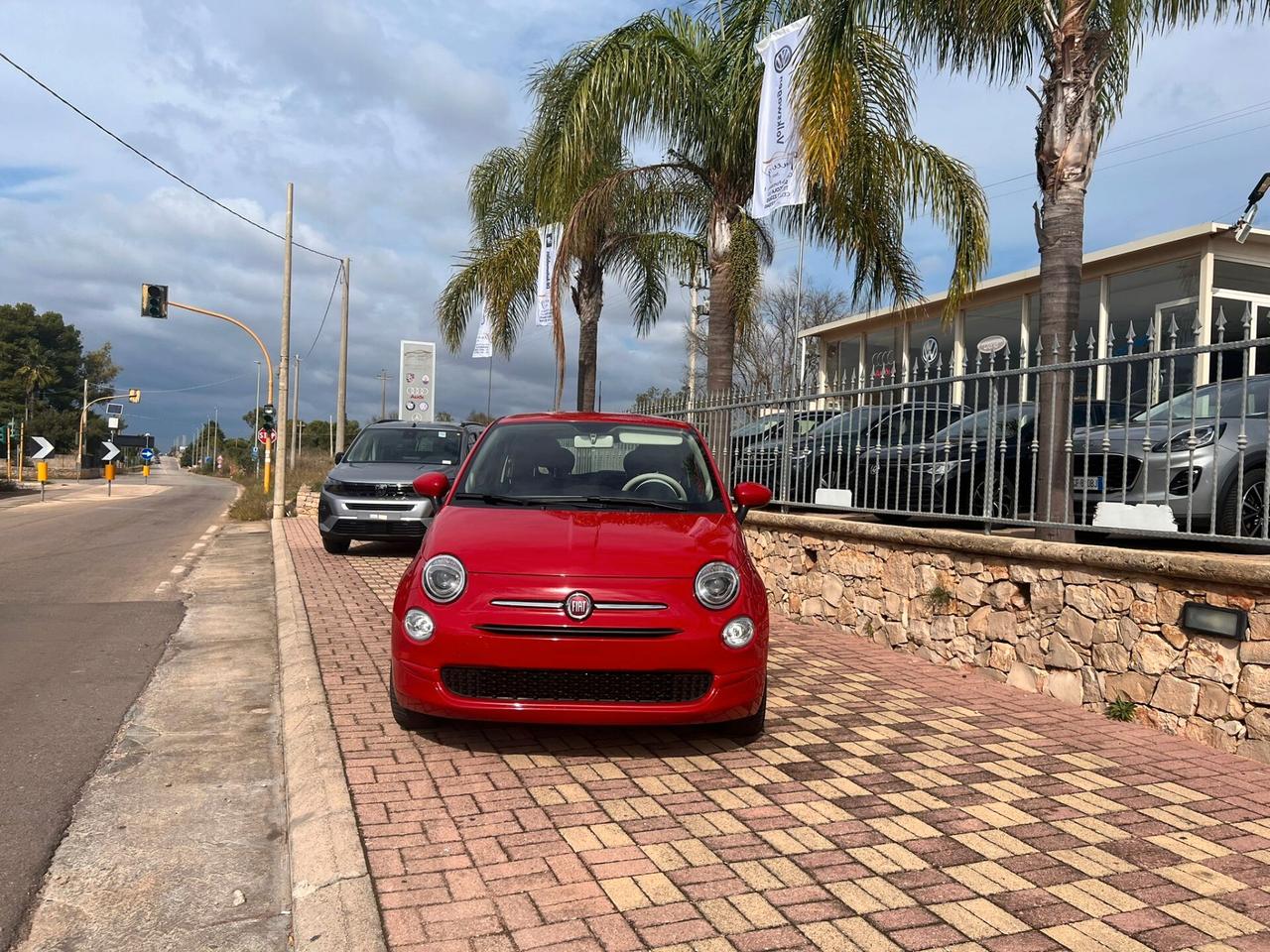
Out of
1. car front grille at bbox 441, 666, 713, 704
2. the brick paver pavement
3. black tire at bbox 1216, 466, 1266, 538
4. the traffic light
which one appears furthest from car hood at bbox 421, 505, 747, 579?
the traffic light

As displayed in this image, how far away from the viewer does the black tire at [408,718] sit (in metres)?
4.49

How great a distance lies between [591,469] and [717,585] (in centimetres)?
136

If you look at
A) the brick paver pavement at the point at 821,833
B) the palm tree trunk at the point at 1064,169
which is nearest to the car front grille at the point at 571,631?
the brick paver pavement at the point at 821,833

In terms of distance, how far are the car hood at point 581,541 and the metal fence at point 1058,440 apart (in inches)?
95.8

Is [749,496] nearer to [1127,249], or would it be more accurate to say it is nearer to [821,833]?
[821,833]

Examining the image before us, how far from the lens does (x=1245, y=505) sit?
5.28m

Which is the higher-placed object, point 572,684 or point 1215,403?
point 1215,403

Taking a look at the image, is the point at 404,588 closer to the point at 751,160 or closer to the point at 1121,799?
the point at 1121,799

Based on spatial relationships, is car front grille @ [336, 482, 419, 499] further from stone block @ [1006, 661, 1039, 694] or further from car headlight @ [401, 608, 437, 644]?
car headlight @ [401, 608, 437, 644]

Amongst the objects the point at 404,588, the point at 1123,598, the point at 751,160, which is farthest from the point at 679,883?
the point at 751,160

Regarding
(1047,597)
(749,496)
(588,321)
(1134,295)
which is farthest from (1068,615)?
(1134,295)

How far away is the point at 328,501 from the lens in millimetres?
12430

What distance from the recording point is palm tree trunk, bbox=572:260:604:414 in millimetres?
15961

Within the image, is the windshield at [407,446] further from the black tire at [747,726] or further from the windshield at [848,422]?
the black tire at [747,726]
